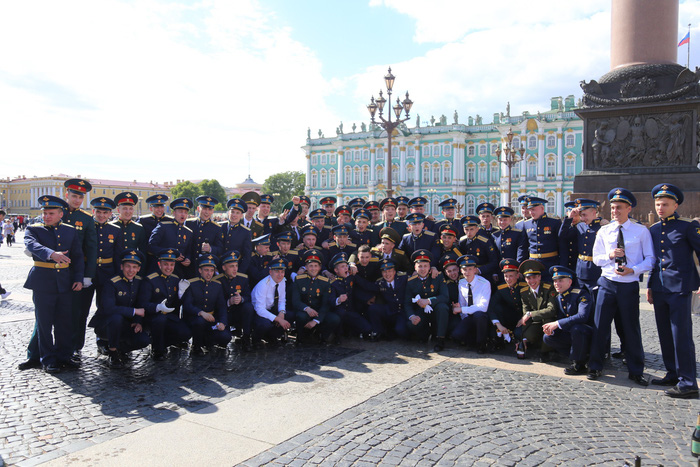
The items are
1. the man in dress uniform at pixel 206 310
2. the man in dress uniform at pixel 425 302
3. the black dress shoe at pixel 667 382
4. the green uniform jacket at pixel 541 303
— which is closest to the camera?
the black dress shoe at pixel 667 382

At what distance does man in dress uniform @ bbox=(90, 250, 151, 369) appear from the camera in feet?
20.0

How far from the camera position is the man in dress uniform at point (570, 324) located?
18.9ft

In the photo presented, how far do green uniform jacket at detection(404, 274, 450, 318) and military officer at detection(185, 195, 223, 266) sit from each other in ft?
9.53

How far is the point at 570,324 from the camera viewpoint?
5949 mm

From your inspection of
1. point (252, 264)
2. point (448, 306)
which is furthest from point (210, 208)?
point (448, 306)

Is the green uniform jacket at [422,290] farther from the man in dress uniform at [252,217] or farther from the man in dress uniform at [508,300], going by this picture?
the man in dress uniform at [252,217]

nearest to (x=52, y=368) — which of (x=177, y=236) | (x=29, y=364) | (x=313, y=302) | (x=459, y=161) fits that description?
(x=29, y=364)

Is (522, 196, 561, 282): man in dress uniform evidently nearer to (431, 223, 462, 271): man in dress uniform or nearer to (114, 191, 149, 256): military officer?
(431, 223, 462, 271): man in dress uniform

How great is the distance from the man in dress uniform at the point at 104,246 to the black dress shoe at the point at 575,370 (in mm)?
5715

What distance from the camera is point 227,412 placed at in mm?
4492

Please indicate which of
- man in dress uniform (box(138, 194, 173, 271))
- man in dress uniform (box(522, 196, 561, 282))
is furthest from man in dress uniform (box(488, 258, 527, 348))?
man in dress uniform (box(138, 194, 173, 271))

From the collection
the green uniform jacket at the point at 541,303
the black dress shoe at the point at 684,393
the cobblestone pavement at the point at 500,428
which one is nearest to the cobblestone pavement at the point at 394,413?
the cobblestone pavement at the point at 500,428

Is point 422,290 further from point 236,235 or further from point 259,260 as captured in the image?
point 236,235

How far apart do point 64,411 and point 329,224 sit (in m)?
5.94
